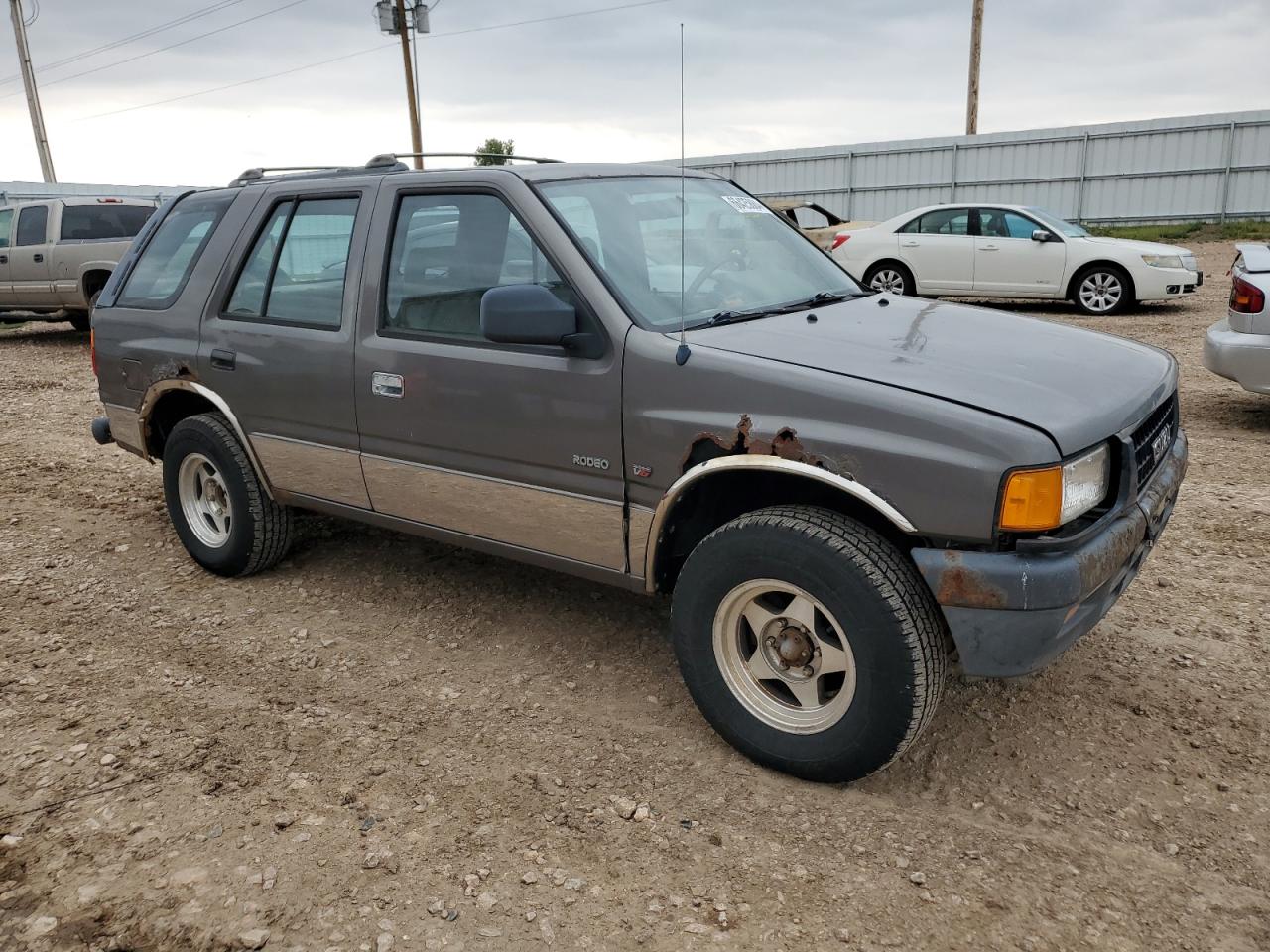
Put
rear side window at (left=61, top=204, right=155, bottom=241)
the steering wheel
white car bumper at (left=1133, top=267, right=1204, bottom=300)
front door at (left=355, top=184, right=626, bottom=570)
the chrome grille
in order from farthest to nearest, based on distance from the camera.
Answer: rear side window at (left=61, top=204, right=155, bottom=241) < white car bumper at (left=1133, top=267, right=1204, bottom=300) < the steering wheel < front door at (left=355, top=184, right=626, bottom=570) < the chrome grille

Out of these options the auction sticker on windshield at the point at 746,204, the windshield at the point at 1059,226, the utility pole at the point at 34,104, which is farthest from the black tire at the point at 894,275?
the utility pole at the point at 34,104

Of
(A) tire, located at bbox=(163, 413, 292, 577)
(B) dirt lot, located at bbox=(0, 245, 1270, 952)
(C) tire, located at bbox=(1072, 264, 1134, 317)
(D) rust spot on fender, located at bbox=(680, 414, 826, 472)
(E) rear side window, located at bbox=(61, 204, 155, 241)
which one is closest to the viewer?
(B) dirt lot, located at bbox=(0, 245, 1270, 952)

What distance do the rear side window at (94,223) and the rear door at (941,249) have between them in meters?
10.3

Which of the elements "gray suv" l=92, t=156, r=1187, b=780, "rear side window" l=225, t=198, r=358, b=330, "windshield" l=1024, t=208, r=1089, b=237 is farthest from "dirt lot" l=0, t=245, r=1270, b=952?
"windshield" l=1024, t=208, r=1089, b=237

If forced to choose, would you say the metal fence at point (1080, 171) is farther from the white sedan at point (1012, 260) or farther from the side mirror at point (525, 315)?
the side mirror at point (525, 315)

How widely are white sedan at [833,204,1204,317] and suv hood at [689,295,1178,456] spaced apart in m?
9.34

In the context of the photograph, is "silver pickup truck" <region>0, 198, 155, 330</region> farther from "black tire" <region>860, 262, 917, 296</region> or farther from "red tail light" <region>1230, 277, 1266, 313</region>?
"red tail light" <region>1230, 277, 1266, 313</region>

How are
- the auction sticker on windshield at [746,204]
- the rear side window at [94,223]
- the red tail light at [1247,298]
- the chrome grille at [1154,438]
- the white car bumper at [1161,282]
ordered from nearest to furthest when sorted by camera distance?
the chrome grille at [1154,438], the auction sticker on windshield at [746,204], the red tail light at [1247,298], the white car bumper at [1161,282], the rear side window at [94,223]

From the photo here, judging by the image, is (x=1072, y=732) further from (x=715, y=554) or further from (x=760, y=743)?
(x=715, y=554)

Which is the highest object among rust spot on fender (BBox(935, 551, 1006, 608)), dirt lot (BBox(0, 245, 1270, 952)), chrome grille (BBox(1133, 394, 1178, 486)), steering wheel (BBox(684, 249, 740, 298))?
steering wheel (BBox(684, 249, 740, 298))

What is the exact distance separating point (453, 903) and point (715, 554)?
1.19 meters

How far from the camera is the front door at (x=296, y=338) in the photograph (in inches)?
158

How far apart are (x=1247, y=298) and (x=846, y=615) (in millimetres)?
5366

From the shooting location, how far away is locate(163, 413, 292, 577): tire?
4.60m
